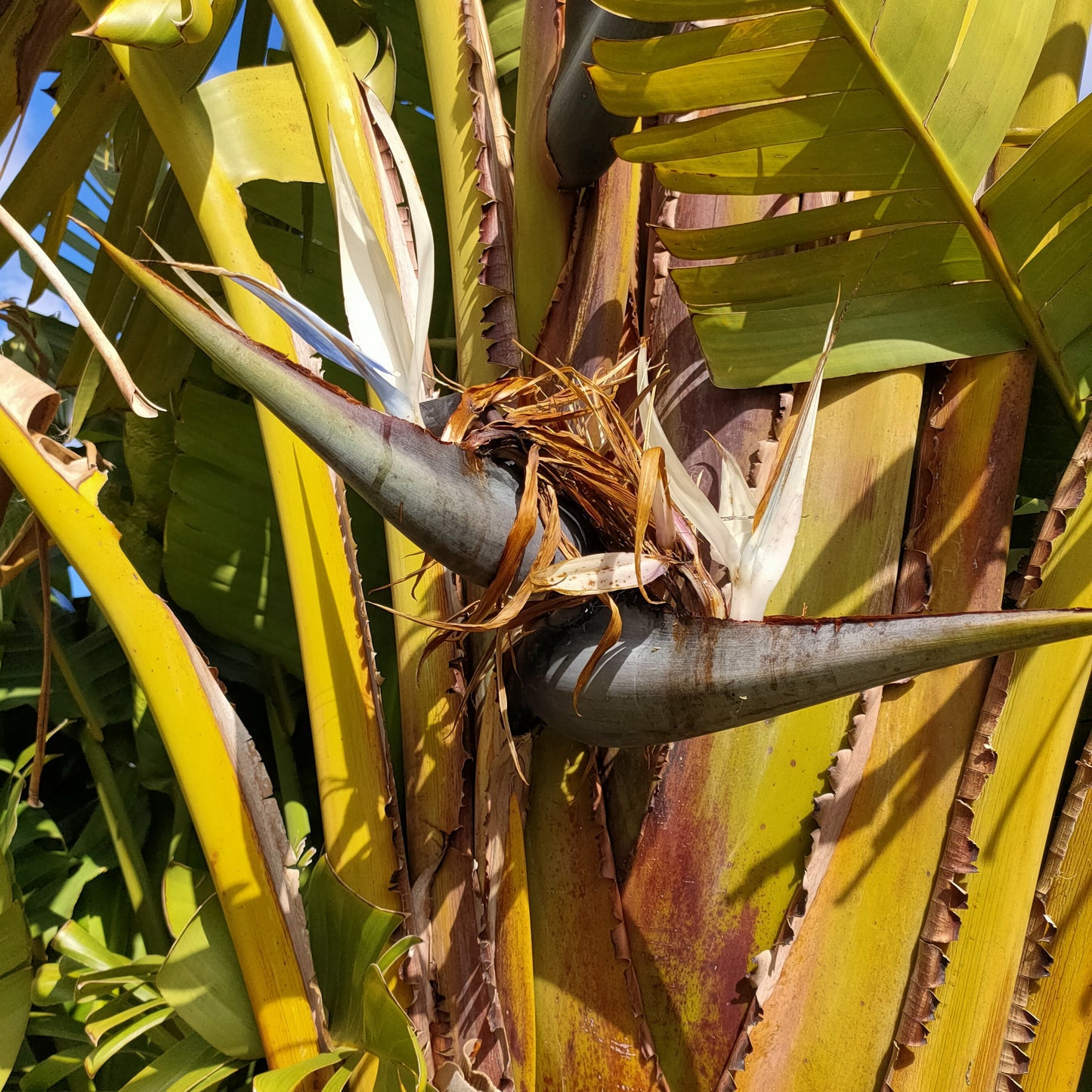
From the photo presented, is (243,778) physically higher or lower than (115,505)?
lower

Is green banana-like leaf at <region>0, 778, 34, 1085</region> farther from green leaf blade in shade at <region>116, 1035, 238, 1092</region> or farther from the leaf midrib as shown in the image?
the leaf midrib

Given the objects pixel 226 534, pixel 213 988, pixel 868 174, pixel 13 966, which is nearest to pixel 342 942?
pixel 213 988

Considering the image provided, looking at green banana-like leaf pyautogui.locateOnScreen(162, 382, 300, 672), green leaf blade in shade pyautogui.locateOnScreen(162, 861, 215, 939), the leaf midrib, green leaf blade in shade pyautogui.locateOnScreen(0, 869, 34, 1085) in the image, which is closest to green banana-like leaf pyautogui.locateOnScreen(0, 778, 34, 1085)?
green leaf blade in shade pyautogui.locateOnScreen(0, 869, 34, 1085)

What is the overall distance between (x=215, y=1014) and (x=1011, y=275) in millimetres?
599

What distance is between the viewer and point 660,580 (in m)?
0.44

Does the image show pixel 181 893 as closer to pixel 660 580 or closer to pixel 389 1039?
pixel 389 1039

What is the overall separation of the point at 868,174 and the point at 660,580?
27cm

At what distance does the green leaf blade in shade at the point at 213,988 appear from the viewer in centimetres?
50

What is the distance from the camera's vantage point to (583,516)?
17.8 inches

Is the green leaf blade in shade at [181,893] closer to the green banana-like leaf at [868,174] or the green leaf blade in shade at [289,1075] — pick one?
the green leaf blade in shade at [289,1075]

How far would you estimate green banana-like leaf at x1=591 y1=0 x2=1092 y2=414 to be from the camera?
1.59 ft

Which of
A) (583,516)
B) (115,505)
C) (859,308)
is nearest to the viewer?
(583,516)

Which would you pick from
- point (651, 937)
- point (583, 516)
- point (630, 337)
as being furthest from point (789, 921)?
point (630, 337)

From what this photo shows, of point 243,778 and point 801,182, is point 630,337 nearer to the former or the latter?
point 801,182
